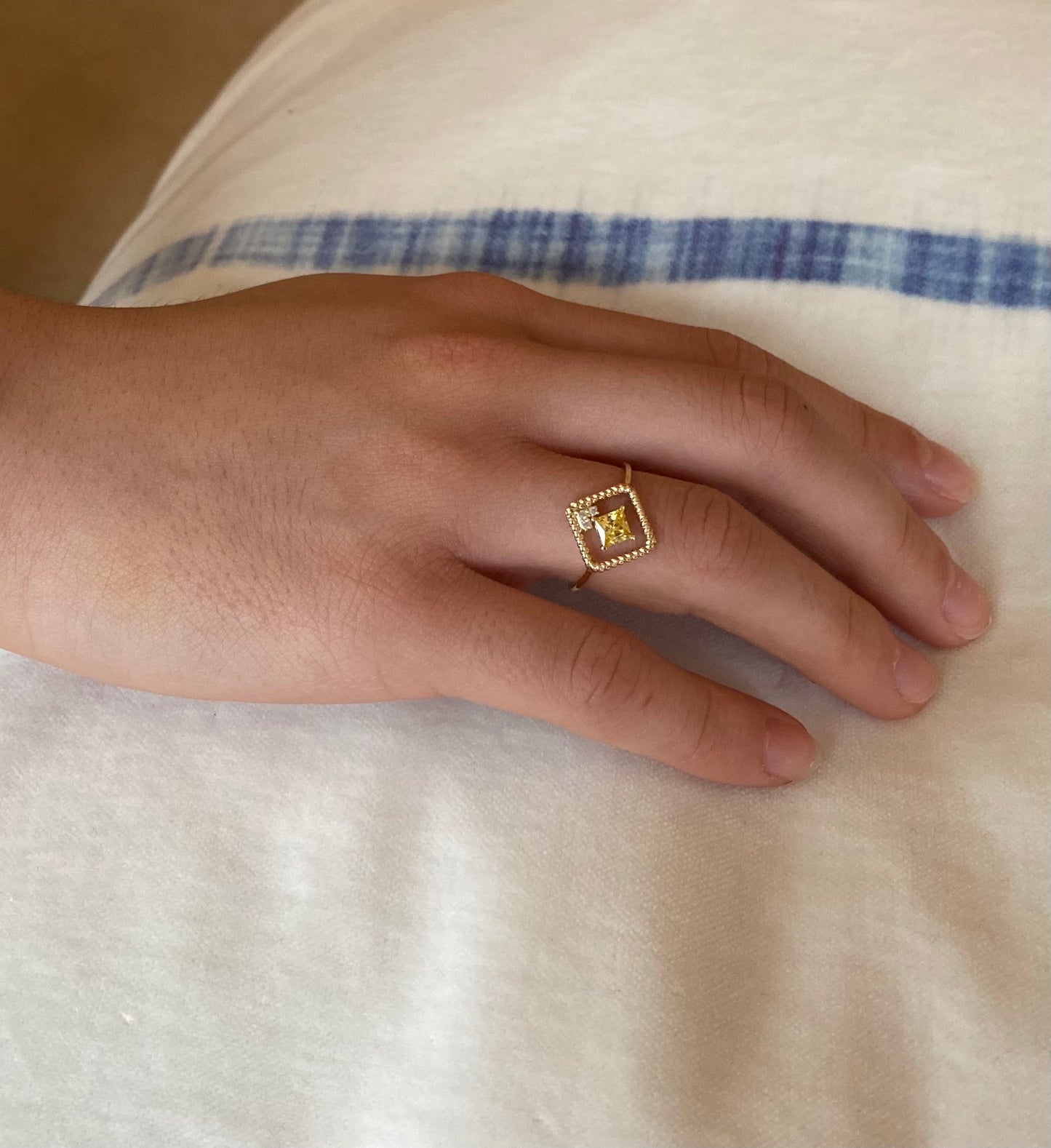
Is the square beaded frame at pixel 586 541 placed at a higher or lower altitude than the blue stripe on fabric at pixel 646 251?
lower

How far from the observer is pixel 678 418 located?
569 mm

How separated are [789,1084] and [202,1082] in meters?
0.27

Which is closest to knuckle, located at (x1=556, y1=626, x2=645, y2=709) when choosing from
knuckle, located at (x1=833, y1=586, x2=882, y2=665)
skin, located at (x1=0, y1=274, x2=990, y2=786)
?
skin, located at (x1=0, y1=274, x2=990, y2=786)

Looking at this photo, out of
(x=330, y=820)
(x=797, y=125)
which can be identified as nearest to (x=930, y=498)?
(x=797, y=125)

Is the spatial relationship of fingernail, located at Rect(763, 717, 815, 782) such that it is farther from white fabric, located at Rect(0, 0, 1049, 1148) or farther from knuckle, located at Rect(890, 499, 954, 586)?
knuckle, located at Rect(890, 499, 954, 586)

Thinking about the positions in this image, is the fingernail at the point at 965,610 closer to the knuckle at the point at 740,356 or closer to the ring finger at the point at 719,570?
the ring finger at the point at 719,570

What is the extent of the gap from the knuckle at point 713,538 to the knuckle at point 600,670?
60mm

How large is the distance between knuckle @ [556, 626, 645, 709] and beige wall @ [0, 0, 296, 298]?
1310 mm

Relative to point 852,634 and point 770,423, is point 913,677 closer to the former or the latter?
point 852,634

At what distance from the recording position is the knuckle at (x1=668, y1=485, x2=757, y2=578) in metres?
0.54

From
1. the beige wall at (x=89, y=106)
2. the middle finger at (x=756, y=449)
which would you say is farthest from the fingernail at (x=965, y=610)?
the beige wall at (x=89, y=106)

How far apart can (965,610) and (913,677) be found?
6 centimetres

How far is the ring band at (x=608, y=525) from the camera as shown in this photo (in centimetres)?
54

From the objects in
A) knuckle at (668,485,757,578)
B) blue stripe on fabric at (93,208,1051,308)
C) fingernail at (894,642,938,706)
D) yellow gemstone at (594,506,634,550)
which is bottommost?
fingernail at (894,642,938,706)
